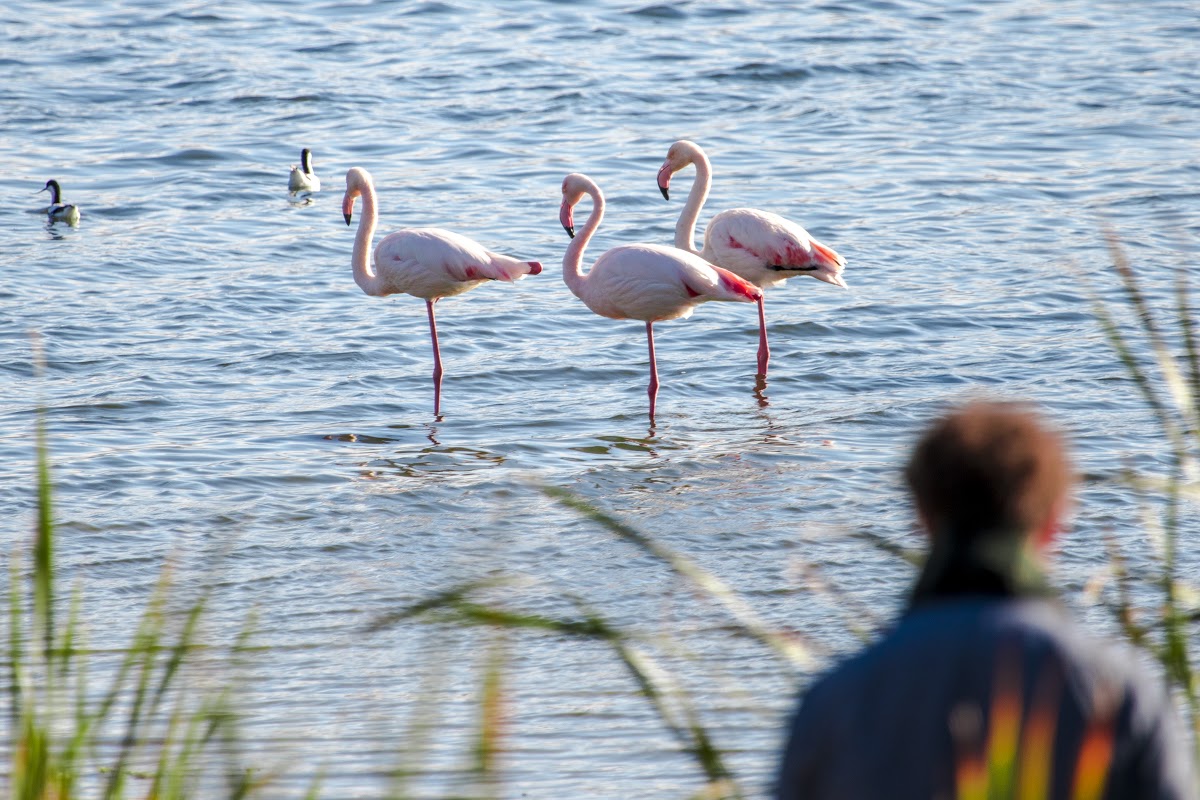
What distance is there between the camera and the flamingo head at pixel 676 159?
36.6 feet

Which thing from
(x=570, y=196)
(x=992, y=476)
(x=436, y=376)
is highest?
(x=992, y=476)

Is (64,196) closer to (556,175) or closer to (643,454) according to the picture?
(556,175)

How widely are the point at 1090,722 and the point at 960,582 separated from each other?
0.72ft

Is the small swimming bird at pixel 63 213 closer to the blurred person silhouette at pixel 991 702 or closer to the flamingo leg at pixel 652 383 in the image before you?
the flamingo leg at pixel 652 383

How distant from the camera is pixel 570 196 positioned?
10.4 metres

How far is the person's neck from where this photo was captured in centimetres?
178

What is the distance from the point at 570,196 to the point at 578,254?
72cm

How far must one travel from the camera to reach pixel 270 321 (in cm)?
1093

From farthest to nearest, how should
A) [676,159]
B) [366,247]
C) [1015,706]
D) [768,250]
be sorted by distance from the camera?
1. [676,159]
2. [366,247]
3. [768,250]
4. [1015,706]

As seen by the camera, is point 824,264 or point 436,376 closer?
point 436,376

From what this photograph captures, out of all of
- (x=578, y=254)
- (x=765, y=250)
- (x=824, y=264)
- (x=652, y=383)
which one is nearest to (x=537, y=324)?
(x=578, y=254)

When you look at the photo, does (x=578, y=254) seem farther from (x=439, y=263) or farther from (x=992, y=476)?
(x=992, y=476)

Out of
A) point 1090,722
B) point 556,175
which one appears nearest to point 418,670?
point 1090,722

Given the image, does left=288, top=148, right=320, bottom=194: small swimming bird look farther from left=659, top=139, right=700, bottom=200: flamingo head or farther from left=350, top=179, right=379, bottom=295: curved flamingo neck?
left=659, top=139, right=700, bottom=200: flamingo head
